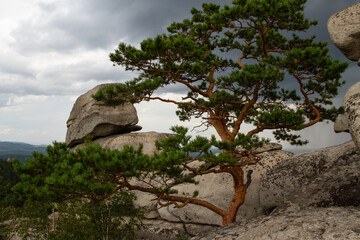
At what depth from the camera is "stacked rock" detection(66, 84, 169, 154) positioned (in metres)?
17.5

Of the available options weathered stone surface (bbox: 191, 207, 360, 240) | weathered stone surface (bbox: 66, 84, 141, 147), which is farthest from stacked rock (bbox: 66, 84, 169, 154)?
weathered stone surface (bbox: 191, 207, 360, 240)

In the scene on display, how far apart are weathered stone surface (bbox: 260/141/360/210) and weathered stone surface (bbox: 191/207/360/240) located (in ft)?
6.03

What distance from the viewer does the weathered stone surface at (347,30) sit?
7.55 m

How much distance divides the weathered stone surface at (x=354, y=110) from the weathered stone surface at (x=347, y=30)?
1.18 m

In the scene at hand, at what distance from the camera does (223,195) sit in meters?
13.2

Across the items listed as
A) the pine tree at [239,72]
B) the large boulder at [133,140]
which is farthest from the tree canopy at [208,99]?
the large boulder at [133,140]

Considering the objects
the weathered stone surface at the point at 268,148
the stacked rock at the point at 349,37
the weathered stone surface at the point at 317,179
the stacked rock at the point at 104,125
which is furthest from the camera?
the stacked rock at the point at 104,125

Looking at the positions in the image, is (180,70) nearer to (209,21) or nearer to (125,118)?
(209,21)

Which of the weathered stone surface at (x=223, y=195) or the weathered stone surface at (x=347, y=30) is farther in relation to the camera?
the weathered stone surface at (x=223, y=195)

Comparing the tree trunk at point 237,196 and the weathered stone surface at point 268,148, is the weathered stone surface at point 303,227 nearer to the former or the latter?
the tree trunk at point 237,196

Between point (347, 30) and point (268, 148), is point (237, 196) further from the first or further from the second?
point (347, 30)

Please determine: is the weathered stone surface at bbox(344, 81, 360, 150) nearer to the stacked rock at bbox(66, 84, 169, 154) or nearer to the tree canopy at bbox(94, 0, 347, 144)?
the tree canopy at bbox(94, 0, 347, 144)

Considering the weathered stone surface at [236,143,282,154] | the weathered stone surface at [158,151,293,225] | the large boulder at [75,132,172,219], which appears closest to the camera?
the weathered stone surface at [158,151,293,225]

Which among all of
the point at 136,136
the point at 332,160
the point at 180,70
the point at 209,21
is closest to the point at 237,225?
the point at 332,160
